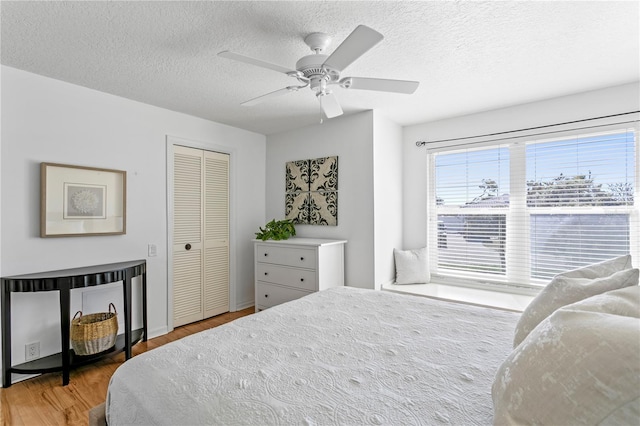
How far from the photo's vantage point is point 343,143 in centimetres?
372

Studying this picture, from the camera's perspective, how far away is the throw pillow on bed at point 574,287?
3.84 ft


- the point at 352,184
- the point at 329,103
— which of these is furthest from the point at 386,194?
the point at 329,103

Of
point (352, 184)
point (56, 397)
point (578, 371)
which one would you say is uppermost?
point (352, 184)

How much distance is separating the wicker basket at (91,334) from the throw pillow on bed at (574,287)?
9.52 feet

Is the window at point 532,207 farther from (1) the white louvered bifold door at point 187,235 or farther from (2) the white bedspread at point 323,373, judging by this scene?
(1) the white louvered bifold door at point 187,235

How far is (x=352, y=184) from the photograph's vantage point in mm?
3643

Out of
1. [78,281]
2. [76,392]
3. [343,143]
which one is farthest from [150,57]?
[76,392]

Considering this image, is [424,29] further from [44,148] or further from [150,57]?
[44,148]

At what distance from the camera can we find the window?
9.52 feet

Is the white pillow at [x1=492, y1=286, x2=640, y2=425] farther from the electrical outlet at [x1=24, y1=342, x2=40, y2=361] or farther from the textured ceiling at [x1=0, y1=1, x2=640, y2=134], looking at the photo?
the electrical outlet at [x1=24, y1=342, x2=40, y2=361]

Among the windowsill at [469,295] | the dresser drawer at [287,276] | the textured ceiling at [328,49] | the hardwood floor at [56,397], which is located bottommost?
the hardwood floor at [56,397]

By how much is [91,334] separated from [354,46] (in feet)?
9.35

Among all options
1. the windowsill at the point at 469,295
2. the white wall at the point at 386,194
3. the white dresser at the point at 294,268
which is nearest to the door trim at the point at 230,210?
the white dresser at the point at 294,268

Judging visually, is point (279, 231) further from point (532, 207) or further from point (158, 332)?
point (532, 207)
